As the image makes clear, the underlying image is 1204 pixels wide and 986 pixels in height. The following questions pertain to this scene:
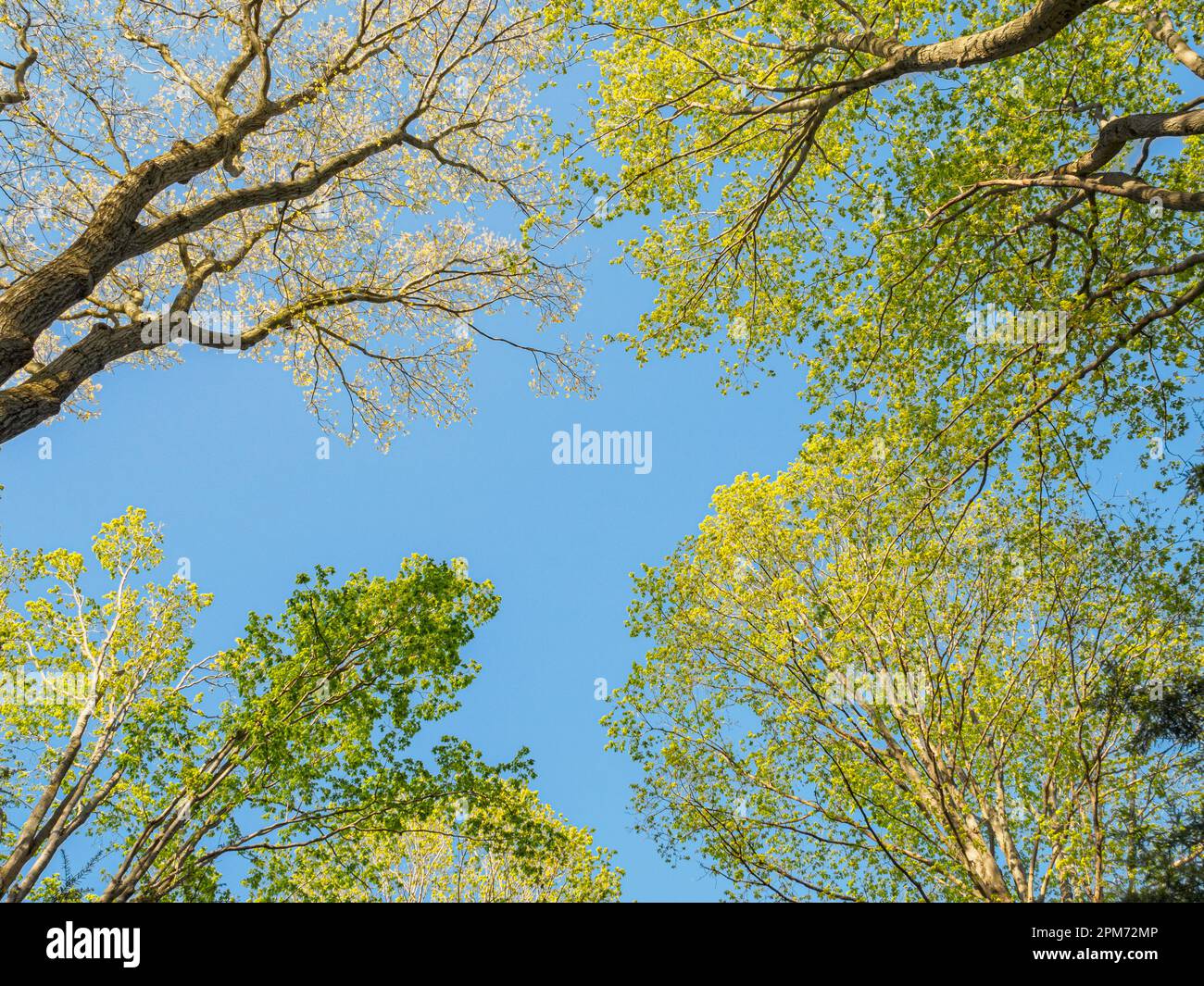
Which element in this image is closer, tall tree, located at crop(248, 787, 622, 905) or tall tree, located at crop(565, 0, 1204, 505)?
tall tree, located at crop(565, 0, 1204, 505)

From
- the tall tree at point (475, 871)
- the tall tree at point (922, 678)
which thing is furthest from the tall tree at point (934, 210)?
the tall tree at point (475, 871)

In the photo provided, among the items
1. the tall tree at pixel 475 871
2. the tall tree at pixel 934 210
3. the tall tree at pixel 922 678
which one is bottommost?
the tall tree at pixel 475 871

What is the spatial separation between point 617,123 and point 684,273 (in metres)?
2.26

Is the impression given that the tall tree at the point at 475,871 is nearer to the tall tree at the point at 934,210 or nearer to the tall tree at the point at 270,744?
the tall tree at the point at 270,744

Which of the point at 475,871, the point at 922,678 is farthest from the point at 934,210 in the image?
the point at 475,871

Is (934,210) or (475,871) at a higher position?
(934,210)

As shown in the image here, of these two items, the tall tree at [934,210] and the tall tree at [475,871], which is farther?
the tall tree at [475,871]

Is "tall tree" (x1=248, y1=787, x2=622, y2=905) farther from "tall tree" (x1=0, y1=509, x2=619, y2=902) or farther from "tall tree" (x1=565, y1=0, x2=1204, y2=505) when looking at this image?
"tall tree" (x1=565, y1=0, x2=1204, y2=505)

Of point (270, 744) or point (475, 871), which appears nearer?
point (270, 744)

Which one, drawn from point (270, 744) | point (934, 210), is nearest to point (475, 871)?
point (270, 744)

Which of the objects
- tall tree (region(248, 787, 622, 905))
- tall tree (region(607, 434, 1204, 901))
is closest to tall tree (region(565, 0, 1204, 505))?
tall tree (region(607, 434, 1204, 901))

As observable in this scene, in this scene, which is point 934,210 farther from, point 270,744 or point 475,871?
point 475,871

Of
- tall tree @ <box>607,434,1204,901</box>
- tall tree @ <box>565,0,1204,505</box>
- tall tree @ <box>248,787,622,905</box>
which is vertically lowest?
tall tree @ <box>248,787,622,905</box>
